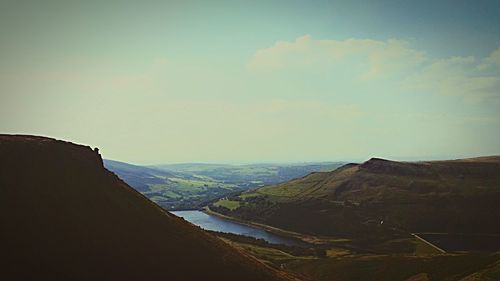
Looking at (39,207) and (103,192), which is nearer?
(39,207)

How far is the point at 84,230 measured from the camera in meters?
66.0

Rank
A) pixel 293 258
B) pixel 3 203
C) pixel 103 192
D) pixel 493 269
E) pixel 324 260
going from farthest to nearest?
pixel 293 258 < pixel 324 260 < pixel 493 269 < pixel 103 192 < pixel 3 203

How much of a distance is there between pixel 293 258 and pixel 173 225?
109 m

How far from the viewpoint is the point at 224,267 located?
76.0 metres

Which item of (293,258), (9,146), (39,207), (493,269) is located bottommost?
(293,258)

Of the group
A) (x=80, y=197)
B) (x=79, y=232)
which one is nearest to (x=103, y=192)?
(x=80, y=197)

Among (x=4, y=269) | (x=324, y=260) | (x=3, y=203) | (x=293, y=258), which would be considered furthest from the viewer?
(x=293, y=258)

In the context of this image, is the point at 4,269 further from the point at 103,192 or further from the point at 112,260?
the point at 103,192

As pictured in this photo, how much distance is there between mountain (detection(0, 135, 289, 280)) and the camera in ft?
192

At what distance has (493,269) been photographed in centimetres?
11644

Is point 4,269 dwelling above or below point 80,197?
below

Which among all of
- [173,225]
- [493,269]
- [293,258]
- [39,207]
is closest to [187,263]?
[173,225]

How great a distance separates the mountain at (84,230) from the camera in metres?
58.5

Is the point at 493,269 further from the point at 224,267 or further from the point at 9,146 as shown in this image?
the point at 9,146
